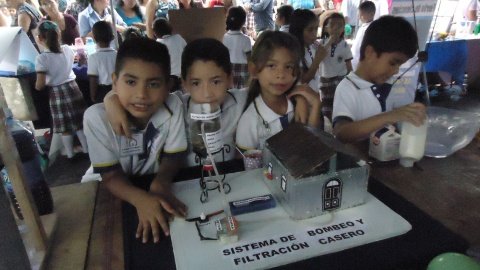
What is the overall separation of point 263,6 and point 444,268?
4.67 meters

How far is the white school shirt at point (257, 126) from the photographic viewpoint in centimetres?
120

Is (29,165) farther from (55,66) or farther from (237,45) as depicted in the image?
(237,45)

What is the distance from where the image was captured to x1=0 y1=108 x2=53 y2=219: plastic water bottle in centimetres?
74

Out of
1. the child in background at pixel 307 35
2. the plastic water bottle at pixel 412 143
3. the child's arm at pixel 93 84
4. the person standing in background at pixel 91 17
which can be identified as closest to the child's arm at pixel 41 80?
the child's arm at pixel 93 84

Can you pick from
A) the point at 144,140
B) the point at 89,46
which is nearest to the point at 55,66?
the point at 89,46

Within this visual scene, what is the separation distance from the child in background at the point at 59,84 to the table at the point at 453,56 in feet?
12.5

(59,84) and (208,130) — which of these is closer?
(208,130)

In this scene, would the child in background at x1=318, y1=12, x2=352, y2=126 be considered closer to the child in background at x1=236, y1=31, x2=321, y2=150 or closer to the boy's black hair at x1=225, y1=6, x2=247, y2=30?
the boy's black hair at x1=225, y1=6, x2=247, y2=30

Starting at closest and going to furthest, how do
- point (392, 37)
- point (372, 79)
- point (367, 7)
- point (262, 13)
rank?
point (392, 37) → point (372, 79) → point (367, 7) → point (262, 13)

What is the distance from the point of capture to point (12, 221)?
0.56m

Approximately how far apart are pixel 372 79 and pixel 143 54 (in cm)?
95

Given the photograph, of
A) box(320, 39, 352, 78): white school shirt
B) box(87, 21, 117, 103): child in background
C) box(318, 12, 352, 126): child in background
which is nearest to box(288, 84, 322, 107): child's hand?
box(318, 12, 352, 126): child in background

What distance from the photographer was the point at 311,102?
45.8 inches

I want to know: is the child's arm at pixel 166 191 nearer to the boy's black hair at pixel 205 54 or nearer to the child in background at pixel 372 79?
the boy's black hair at pixel 205 54
